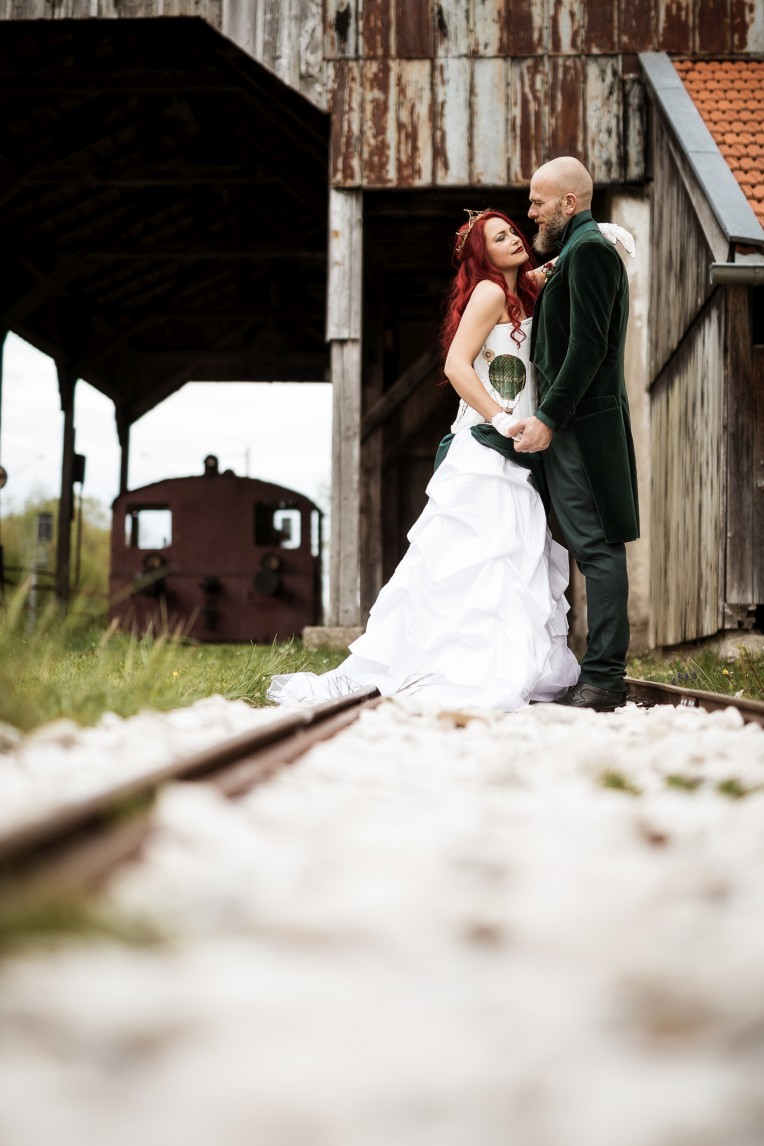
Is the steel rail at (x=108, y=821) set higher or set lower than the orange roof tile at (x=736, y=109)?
lower

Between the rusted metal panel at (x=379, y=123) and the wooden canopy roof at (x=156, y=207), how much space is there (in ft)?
3.30

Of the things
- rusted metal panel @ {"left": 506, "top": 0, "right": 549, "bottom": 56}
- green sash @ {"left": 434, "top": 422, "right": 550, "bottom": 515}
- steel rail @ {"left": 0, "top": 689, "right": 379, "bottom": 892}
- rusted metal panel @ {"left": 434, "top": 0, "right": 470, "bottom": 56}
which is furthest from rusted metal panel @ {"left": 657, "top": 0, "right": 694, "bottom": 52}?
steel rail @ {"left": 0, "top": 689, "right": 379, "bottom": 892}

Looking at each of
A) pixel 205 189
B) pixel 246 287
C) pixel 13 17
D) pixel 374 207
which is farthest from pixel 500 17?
pixel 246 287

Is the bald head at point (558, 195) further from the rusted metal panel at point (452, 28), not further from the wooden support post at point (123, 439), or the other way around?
→ the wooden support post at point (123, 439)

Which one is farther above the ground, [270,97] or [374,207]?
[270,97]

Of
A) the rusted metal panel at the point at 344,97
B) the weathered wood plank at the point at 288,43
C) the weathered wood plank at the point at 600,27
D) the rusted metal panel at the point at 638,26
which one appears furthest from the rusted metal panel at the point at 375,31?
the rusted metal panel at the point at 638,26

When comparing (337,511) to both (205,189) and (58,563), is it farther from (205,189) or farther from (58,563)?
(58,563)

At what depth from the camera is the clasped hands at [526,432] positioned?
4.55m

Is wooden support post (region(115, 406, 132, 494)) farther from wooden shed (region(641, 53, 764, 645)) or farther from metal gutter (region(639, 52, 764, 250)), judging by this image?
metal gutter (region(639, 52, 764, 250))

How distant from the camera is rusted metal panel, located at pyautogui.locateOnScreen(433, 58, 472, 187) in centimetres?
976

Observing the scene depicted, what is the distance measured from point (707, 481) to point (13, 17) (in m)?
7.32

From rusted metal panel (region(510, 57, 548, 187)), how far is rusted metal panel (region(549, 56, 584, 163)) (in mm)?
88

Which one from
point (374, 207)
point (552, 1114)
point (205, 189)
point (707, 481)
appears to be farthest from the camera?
point (205, 189)

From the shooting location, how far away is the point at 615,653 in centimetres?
455
